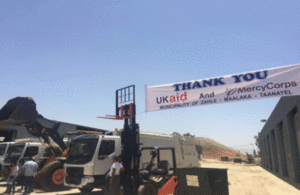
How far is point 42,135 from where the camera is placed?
12539mm

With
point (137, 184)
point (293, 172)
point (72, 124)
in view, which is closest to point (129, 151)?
point (137, 184)

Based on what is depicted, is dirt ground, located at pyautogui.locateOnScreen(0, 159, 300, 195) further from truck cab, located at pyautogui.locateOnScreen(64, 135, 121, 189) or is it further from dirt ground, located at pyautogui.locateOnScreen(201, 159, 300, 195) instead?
truck cab, located at pyautogui.locateOnScreen(64, 135, 121, 189)

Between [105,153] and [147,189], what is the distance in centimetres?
235

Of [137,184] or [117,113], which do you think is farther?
[117,113]

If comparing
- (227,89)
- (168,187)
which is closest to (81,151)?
(168,187)

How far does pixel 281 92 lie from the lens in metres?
9.21

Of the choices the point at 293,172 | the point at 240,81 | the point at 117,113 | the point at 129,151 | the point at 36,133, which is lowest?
the point at 293,172

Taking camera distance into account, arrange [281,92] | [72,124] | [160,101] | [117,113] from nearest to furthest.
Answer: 1. [281,92]
2. [160,101]
3. [117,113]
4. [72,124]

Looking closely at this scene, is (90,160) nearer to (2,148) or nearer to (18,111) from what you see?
(18,111)

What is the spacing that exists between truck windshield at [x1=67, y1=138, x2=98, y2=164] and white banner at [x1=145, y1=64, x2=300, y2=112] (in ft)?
10.0

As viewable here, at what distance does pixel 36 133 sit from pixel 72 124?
594 inches

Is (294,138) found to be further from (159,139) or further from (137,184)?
(137,184)

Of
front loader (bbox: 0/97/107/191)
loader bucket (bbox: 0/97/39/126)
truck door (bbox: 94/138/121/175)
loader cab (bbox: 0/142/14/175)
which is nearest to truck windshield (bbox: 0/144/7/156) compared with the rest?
loader cab (bbox: 0/142/14/175)

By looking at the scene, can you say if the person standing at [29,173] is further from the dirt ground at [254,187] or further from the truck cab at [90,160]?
the truck cab at [90,160]
